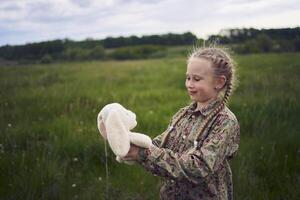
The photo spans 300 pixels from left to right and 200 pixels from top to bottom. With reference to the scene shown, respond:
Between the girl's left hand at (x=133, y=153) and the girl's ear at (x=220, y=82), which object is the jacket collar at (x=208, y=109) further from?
the girl's left hand at (x=133, y=153)

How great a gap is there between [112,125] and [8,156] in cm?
256

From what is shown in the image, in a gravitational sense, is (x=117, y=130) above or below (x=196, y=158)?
above

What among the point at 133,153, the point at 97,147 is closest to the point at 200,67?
the point at 133,153

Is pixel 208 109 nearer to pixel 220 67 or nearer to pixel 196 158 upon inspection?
pixel 220 67

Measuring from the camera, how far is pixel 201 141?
2.37 meters

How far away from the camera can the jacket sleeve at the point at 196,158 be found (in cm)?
216

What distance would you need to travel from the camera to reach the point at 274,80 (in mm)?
8719

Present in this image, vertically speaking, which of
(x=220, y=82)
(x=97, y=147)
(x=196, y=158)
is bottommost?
(x=97, y=147)

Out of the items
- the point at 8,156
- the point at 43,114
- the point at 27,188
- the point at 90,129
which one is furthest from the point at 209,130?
the point at 43,114

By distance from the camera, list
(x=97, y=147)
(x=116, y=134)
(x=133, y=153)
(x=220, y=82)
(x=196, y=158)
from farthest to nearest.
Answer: (x=97, y=147) < (x=220, y=82) < (x=196, y=158) < (x=133, y=153) < (x=116, y=134)

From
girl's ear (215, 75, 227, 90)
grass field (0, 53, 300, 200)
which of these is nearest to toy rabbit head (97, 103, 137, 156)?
girl's ear (215, 75, 227, 90)

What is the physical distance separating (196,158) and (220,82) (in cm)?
51

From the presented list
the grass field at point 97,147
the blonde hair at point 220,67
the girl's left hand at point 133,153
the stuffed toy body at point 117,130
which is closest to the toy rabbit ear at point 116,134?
the stuffed toy body at point 117,130

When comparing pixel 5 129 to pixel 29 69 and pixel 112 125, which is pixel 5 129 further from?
Answer: pixel 29 69
